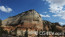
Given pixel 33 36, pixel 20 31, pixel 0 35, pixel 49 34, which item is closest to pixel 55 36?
pixel 49 34

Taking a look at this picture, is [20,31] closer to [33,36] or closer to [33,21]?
[33,36]

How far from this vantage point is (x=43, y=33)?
63.5m

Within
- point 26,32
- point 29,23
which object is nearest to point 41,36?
point 26,32

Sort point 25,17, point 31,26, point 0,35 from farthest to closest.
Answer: point 25,17, point 31,26, point 0,35

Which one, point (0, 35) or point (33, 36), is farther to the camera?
point (33, 36)

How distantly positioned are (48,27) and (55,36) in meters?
16.4

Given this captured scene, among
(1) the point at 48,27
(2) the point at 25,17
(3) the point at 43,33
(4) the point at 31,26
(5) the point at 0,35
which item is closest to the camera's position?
(5) the point at 0,35

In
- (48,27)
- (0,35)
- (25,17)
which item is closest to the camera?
(0,35)

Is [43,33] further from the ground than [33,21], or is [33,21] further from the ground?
[33,21]

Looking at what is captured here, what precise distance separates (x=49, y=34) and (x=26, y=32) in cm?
1330

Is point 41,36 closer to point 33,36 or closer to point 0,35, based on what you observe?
point 33,36

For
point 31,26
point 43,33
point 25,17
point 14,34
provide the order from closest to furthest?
point 14,34 < point 43,33 < point 31,26 < point 25,17

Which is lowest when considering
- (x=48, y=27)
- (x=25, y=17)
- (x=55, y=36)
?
(x=55, y=36)

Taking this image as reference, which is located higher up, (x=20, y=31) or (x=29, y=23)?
(x=29, y=23)
